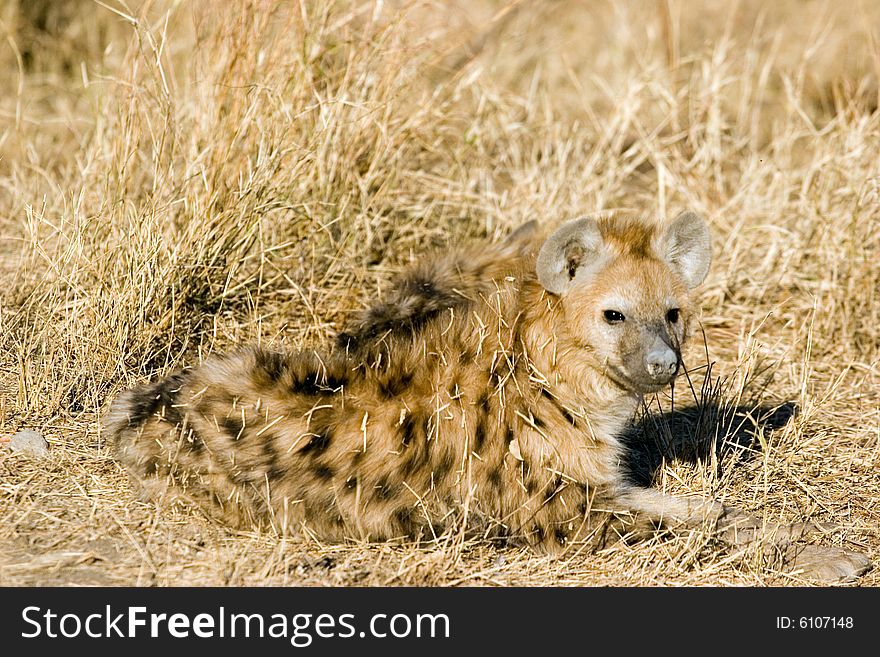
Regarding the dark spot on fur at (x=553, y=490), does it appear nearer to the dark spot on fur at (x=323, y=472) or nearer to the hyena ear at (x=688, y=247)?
the dark spot on fur at (x=323, y=472)

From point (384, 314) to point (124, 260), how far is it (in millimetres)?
1159

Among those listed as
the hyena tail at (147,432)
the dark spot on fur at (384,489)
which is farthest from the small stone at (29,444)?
the dark spot on fur at (384,489)

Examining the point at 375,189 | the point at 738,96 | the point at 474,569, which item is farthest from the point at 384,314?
the point at 738,96

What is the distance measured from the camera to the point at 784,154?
6980mm

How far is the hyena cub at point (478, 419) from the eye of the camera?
12.5 feet

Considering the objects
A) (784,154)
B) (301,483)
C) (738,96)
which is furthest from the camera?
(738,96)

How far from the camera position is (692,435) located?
480 cm

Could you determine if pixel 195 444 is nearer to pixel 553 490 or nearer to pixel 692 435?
pixel 553 490

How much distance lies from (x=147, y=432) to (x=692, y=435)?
2.31 meters

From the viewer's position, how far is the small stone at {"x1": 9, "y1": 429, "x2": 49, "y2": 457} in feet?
13.8

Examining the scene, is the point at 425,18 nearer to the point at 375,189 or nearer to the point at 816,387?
the point at 375,189

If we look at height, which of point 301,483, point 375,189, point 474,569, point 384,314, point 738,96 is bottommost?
point 474,569

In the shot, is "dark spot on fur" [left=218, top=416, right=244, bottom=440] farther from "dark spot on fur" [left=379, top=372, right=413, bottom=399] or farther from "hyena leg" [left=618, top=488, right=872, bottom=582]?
"hyena leg" [left=618, top=488, right=872, bottom=582]

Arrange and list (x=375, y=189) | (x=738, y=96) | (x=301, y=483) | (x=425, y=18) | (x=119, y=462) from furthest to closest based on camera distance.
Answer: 1. (x=738, y=96)
2. (x=425, y=18)
3. (x=375, y=189)
4. (x=119, y=462)
5. (x=301, y=483)
